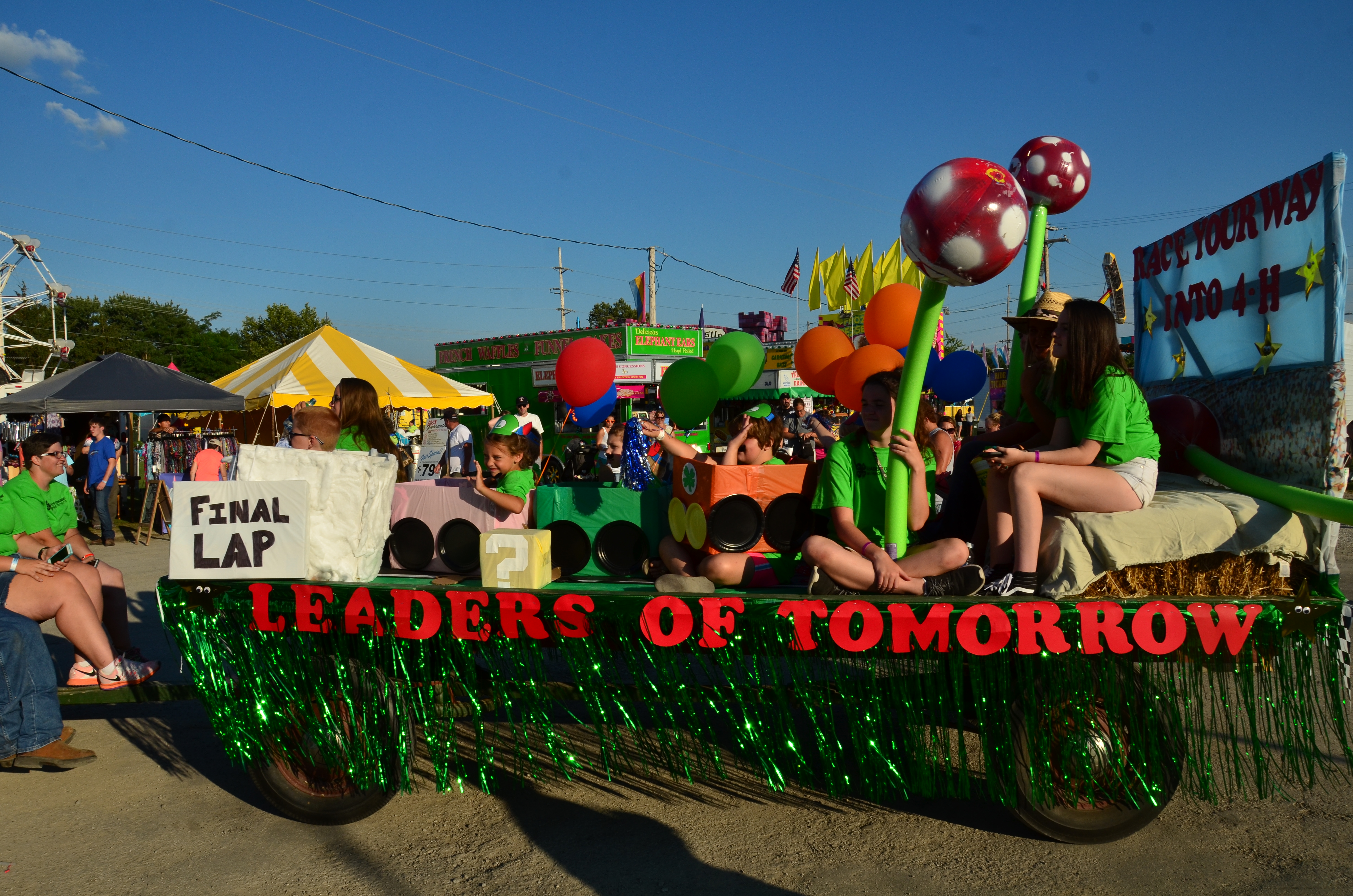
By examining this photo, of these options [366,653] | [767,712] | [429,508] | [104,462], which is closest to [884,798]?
[767,712]

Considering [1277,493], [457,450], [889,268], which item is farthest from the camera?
[889,268]

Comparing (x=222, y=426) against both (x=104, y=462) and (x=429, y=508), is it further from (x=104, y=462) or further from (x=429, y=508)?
(x=429, y=508)

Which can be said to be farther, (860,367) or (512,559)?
(860,367)

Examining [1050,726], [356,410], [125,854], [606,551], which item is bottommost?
[125,854]

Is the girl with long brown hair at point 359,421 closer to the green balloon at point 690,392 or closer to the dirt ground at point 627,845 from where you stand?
the green balloon at point 690,392

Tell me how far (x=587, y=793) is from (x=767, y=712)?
1.00 meters

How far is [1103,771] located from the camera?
2.87 m

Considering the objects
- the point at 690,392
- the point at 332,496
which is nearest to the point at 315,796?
the point at 332,496

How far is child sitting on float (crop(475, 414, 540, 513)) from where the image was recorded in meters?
3.89

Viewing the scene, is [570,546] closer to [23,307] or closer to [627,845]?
[627,845]

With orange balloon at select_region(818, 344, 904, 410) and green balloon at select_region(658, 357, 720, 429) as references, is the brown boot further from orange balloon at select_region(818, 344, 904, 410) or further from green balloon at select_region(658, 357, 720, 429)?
orange balloon at select_region(818, 344, 904, 410)

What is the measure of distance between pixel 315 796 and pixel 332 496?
118 cm

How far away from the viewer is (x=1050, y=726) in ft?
9.18

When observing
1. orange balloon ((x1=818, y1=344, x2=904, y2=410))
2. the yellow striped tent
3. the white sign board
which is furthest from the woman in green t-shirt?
the yellow striped tent
